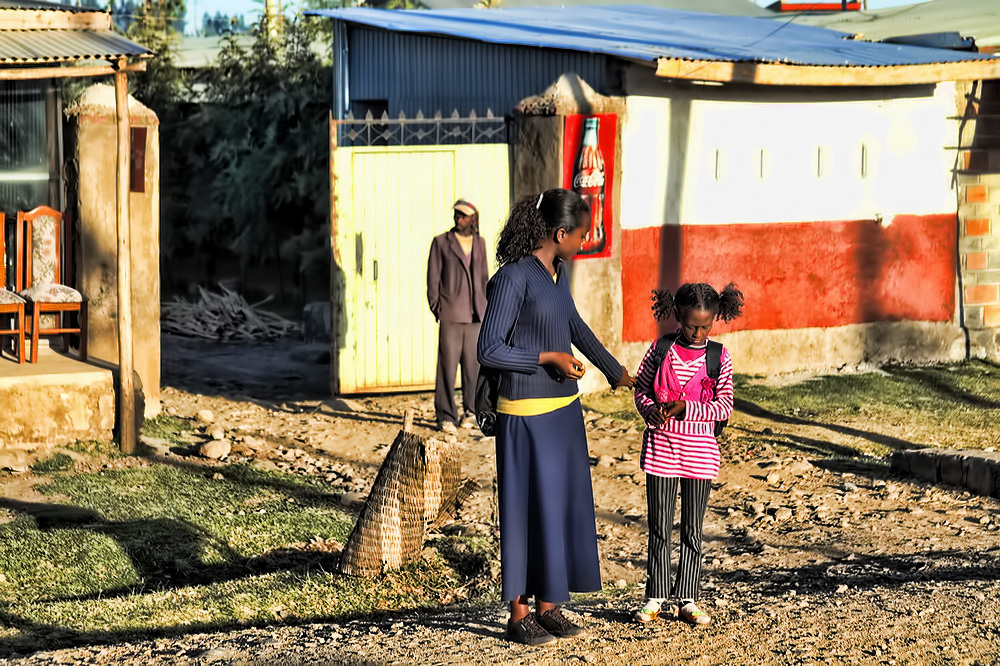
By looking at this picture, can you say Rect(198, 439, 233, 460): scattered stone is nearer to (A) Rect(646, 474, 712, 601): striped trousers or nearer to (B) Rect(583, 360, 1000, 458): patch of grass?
(B) Rect(583, 360, 1000, 458): patch of grass

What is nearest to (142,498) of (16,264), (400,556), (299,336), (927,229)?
(400,556)

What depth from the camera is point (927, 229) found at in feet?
45.3

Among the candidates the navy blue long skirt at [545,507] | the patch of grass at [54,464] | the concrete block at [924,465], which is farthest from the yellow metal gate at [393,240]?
the navy blue long skirt at [545,507]

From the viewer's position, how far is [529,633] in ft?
17.7

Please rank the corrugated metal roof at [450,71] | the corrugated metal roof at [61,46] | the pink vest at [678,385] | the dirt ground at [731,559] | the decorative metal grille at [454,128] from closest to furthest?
the dirt ground at [731,559]
the pink vest at [678,385]
the corrugated metal roof at [61,46]
the decorative metal grille at [454,128]
the corrugated metal roof at [450,71]

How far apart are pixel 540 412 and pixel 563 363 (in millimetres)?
249

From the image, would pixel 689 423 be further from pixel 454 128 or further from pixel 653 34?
pixel 653 34

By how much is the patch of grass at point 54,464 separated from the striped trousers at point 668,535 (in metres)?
4.87

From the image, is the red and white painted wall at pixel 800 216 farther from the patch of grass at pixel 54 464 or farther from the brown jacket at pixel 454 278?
the patch of grass at pixel 54 464

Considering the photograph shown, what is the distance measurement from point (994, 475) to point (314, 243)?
13864 millimetres

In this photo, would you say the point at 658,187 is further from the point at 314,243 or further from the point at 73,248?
the point at 314,243

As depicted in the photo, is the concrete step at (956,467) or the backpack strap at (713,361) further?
the concrete step at (956,467)

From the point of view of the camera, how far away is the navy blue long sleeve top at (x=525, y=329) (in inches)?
203

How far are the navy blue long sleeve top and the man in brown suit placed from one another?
16.3 feet
